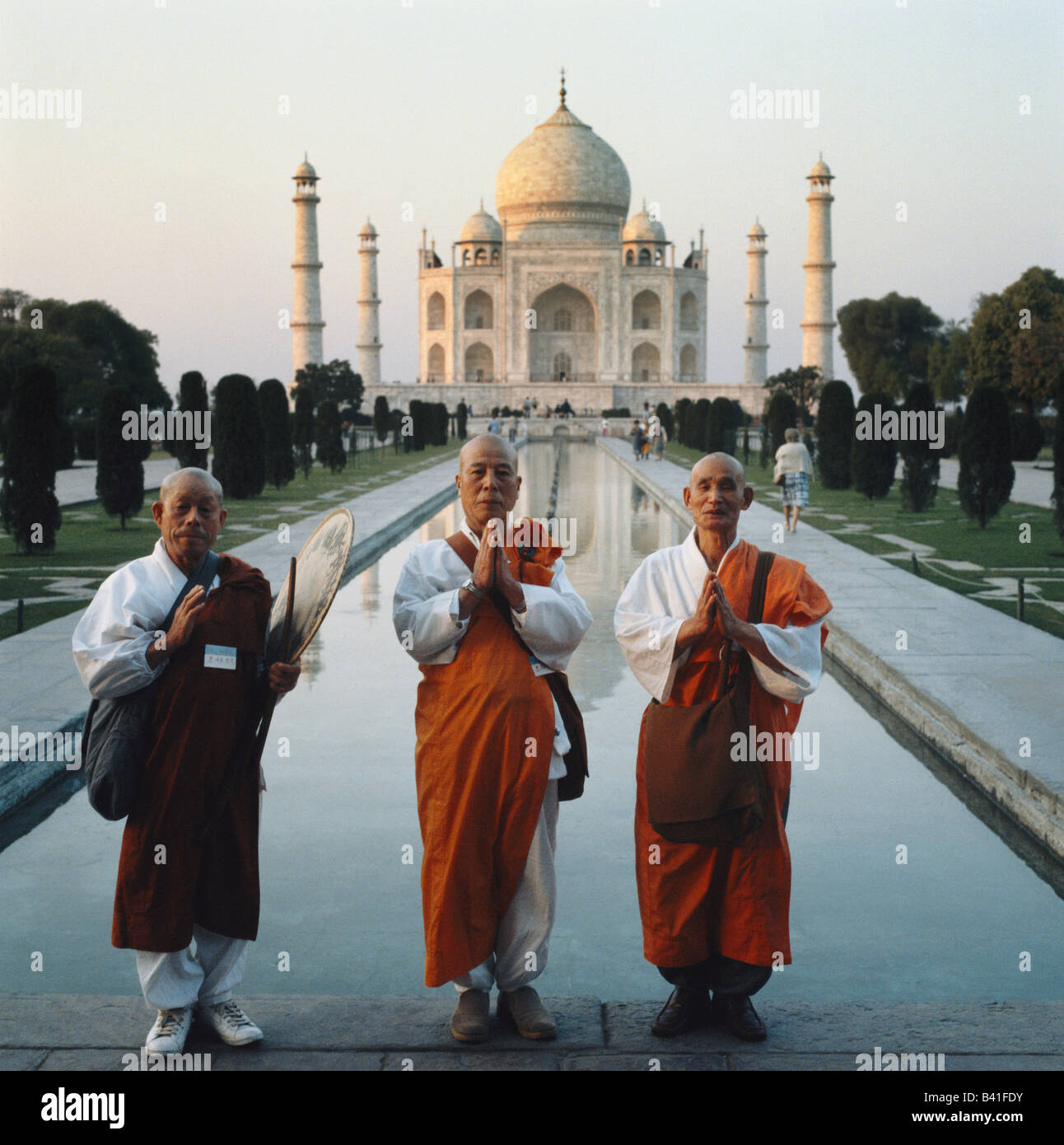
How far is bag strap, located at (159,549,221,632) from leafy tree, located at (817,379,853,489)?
14774 mm

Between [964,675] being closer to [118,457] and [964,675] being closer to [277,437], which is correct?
[118,457]

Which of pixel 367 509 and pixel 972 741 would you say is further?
pixel 367 509

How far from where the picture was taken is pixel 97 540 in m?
11.3

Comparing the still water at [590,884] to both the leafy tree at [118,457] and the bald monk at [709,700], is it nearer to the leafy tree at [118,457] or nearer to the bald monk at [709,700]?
the bald monk at [709,700]

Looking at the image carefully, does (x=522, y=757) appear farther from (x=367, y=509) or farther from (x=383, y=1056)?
(x=367, y=509)

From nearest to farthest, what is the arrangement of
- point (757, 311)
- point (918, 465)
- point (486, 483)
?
point (486, 483) → point (918, 465) → point (757, 311)

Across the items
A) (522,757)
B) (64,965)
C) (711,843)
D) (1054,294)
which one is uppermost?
(1054,294)

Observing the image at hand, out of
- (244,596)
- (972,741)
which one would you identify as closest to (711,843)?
(244,596)

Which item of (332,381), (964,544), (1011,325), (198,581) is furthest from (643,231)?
(198,581)

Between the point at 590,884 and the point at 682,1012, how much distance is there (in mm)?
1033

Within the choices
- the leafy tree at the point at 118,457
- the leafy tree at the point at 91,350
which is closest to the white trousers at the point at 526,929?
the leafy tree at the point at 118,457

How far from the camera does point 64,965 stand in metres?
3.09

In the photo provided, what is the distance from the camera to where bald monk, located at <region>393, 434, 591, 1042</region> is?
2.54 metres
